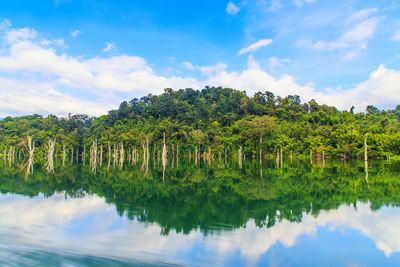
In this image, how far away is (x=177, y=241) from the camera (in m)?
6.57

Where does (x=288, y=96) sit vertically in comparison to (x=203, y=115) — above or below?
above

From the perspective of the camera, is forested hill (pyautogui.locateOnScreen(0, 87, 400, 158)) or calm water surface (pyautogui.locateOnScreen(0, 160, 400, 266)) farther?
forested hill (pyautogui.locateOnScreen(0, 87, 400, 158))

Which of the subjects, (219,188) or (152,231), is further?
(219,188)

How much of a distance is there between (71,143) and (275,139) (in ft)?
151

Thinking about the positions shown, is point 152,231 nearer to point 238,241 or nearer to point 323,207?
point 238,241

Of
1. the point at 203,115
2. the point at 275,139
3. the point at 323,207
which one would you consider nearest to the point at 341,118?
the point at 275,139

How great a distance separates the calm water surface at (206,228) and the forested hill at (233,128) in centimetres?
2981

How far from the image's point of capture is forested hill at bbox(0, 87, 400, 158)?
45.9 m

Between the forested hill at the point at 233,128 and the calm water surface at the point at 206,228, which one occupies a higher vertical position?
the forested hill at the point at 233,128

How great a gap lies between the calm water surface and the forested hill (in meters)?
29.8

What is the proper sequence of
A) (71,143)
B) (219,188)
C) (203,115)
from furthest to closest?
(203,115) → (71,143) → (219,188)

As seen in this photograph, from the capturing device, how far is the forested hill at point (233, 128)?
151 feet

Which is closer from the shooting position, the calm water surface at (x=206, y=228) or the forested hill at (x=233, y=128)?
the calm water surface at (x=206, y=228)

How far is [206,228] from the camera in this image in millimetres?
7469
